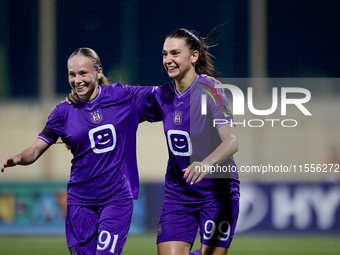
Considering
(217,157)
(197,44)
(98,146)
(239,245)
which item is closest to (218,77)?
(239,245)

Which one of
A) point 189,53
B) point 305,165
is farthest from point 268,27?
point 189,53

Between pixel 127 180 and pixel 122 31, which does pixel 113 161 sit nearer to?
pixel 127 180

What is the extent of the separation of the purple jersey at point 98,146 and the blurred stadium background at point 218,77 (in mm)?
4348

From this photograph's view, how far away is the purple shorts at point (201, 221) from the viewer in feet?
12.1

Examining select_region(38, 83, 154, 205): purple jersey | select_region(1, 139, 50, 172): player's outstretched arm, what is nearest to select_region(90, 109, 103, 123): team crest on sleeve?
select_region(38, 83, 154, 205): purple jersey

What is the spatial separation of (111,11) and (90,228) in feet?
29.4

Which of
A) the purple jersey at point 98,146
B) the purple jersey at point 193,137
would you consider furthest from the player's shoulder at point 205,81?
the purple jersey at point 98,146

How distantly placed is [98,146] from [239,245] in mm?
4853

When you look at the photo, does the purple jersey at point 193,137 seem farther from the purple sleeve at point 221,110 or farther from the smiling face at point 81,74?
the smiling face at point 81,74

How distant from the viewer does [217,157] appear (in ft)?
10.5

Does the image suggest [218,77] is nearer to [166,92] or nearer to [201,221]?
[166,92]

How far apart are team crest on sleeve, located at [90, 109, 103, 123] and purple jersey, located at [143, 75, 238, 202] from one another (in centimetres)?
55

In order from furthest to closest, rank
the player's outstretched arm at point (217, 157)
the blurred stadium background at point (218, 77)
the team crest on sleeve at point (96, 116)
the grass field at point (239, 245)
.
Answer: the blurred stadium background at point (218, 77), the grass field at point (239, 245), the team crest on sleeve at point (96, 116), the player's outstretched arm at point (217, 157)

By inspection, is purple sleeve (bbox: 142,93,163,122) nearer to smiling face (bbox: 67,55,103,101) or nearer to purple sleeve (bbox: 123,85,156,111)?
purple sleeve (bbox: 123,85,156,111)
